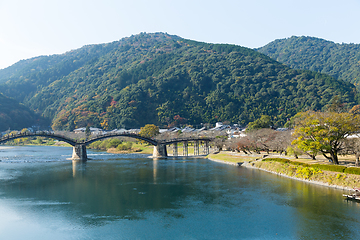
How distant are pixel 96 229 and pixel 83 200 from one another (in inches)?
388

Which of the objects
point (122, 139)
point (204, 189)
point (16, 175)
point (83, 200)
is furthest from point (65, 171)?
point (122, 139)

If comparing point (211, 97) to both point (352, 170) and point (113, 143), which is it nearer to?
point (113, 143)

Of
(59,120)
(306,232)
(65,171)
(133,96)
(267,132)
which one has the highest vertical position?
(133,96)

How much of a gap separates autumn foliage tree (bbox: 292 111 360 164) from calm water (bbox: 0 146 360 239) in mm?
5802

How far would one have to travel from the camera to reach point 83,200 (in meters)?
31.8

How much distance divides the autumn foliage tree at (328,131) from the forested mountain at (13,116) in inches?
5921

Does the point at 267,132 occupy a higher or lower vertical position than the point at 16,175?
higher

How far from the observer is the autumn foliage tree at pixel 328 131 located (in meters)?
39.2

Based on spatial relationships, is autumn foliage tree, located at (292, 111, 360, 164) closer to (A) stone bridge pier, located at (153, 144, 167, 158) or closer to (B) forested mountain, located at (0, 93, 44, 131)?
(A) stone bridge pier, located at (153, 144, 167, 158)

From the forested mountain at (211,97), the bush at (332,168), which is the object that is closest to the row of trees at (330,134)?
the bush at (332,168)

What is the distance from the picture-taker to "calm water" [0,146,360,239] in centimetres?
2234

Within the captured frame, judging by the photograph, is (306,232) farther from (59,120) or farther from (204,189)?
(59,120)

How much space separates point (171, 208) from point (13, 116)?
158 meters

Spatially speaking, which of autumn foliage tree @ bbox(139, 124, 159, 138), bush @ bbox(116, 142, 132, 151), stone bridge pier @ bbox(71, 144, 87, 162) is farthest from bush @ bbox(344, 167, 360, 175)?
autumn foliage tree @ bbox(139, 124, 159, 138)
